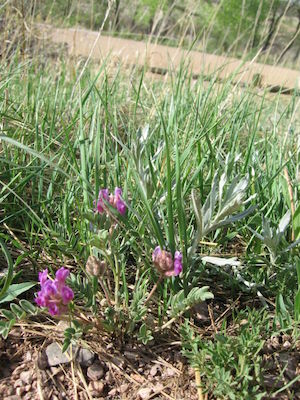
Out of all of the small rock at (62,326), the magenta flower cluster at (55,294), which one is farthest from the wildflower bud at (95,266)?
the small rock at (62,326)

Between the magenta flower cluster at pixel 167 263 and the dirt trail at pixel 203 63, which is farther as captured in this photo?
the dirt trail at pixel 203 63

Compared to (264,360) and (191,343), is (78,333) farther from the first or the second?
(264,360)

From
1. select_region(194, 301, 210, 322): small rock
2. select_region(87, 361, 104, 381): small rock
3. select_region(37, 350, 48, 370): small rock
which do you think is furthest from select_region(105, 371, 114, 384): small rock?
select_region(194, 301, 210, 322): small rock

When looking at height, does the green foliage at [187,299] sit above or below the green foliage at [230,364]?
above

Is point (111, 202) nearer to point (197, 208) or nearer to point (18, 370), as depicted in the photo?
point (197, 208)

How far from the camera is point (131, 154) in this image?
866 millimetres

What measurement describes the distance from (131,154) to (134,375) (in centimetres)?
45

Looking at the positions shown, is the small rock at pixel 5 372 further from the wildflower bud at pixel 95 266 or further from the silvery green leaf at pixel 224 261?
the silvery green leaf at pixel 224 261

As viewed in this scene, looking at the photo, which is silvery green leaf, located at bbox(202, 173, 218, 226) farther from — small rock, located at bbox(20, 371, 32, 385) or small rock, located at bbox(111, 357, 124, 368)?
small rock, located at bbox(20, 371, 32, 385)

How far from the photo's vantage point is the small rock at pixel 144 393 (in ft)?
2.36

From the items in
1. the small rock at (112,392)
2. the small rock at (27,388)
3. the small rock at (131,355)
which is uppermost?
the small rock at (131,355)

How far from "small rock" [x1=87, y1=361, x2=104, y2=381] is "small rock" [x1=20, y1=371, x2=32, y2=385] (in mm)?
109

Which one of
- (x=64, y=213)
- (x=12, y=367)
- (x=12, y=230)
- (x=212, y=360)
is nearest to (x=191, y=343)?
(x=212, y=360)

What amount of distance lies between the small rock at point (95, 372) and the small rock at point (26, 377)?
109 millimetres
